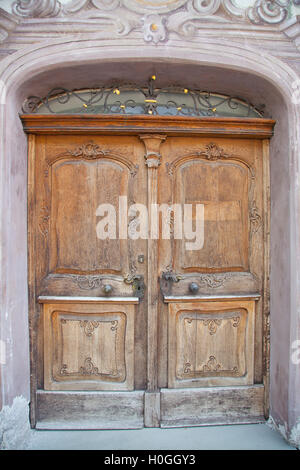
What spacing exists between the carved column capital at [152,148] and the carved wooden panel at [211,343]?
1307 mm

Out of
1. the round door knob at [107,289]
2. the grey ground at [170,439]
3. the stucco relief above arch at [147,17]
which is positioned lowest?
the grey ground at [170,439]

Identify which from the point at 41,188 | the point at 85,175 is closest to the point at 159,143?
the point at 85,175

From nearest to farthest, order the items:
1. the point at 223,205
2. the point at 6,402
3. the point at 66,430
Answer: the point at 6,402 → the point at 66,430 → the point at 223,205

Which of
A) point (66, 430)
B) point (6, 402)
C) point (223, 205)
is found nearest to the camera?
point (6, 402)

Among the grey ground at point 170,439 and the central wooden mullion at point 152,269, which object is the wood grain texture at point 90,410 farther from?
the central wooden mullion at point 152,269

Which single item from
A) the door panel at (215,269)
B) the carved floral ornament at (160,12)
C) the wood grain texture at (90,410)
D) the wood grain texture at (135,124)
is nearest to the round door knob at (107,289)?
the door panel at (215,269)

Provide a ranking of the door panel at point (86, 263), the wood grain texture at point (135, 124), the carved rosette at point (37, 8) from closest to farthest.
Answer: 1. the carved rosette at point (37, 8)
2. the wood grain texture at point (135, 124)
3. the door panel at point (86, 263)

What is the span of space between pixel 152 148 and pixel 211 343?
1.87m

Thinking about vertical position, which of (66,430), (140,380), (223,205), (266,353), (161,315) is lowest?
(66,430)

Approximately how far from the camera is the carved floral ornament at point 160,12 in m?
2.20

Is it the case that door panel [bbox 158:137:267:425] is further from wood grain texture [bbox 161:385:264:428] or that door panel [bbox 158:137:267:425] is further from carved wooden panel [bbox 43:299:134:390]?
carved wooden panel [bbox 43:299:134:390]

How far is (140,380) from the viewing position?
251 cm

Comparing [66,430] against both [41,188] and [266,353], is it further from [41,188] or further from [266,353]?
[41,188]

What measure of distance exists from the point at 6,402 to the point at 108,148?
2267 millimetres
